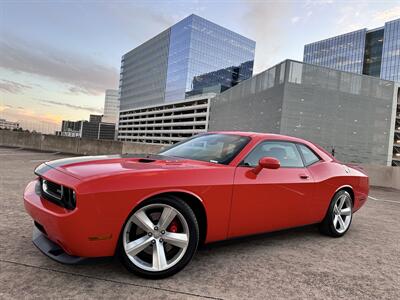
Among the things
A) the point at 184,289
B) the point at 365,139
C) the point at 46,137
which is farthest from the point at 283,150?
the point at 365,139

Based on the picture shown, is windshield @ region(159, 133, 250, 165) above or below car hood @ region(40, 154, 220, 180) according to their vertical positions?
above

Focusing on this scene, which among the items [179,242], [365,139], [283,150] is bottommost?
[179,242]

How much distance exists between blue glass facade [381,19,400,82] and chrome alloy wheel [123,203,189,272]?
10403cm

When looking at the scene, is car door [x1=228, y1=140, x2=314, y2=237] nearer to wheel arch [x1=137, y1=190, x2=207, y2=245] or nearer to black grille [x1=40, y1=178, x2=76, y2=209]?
wheel arch [x1=137, y1=190, x2=207, y2=245]

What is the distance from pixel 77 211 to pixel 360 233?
4.13 meters

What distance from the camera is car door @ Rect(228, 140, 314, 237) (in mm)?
3250

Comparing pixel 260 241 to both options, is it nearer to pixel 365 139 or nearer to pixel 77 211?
pixel 77 211

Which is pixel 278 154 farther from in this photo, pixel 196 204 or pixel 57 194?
pixel 57 194

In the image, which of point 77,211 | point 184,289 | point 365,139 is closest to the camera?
point 77,211

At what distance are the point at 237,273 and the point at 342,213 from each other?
2321mm

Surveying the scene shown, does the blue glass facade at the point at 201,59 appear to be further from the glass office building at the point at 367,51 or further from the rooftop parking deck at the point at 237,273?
the rooftop parking deck at the point at 237,273

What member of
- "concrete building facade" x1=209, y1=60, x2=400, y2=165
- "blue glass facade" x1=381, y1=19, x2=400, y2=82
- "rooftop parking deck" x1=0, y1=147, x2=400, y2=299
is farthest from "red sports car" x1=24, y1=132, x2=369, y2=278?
"blue glass facade" x1=381, y1=19, x2=400, y2=82

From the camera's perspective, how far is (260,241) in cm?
400

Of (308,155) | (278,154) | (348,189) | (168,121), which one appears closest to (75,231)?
(278,154)
